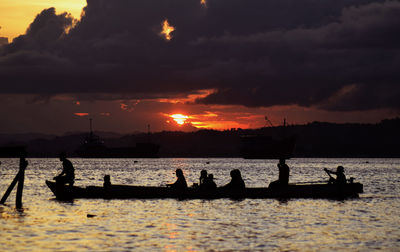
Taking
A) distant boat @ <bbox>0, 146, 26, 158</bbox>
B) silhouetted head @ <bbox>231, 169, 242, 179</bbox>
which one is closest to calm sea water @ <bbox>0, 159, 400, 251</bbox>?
silhouetted head @ <bbox>231, 169, 242, 179</bbox>

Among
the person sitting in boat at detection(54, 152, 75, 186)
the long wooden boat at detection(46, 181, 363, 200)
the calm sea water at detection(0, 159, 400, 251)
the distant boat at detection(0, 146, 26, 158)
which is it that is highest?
the distant boat at detection(0, 146, 26, 158)

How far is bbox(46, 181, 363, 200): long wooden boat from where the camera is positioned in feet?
129

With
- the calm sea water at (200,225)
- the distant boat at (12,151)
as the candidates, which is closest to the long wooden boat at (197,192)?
the calm sea water at (200,225)

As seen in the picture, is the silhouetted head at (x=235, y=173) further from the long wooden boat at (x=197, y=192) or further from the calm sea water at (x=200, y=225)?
the calm sea water at (x=200, y=225)

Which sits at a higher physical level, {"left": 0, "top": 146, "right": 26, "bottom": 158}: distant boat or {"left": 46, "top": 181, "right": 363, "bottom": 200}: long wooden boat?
{"left": 0, "top": 146, "right": 26, "bottom": 158}: distant boat

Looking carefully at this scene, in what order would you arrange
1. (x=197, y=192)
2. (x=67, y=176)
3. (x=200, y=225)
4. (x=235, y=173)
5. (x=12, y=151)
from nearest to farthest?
(x=200, y=225) < (x=12, y=151) < (x=67, y=176) < (x=235, y=173) < (x=197, y=192)

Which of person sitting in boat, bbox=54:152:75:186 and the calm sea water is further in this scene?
person sitting in boat, bbox=54:152:75:186

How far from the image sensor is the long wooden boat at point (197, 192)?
3922cm

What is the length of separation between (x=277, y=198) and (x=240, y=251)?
1995 centimetres

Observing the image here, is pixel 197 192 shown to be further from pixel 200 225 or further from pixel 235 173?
pixel 200 225

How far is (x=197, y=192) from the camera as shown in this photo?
128 feet

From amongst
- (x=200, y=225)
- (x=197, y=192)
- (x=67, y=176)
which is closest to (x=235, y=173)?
(x=197, y=192)

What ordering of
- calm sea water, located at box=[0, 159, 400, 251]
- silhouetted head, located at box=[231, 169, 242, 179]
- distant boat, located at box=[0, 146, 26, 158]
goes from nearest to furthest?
1. calm sea water, located at box=[0, 159, 400, 251]
2. distant boat, located at box=[0, 146, 26, 158]
3. silhouetted head, located at box=[231, 169, 242, 179]

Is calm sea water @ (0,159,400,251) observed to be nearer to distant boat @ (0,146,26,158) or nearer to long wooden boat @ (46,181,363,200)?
long wooden boat @ (46,181,363,200)
